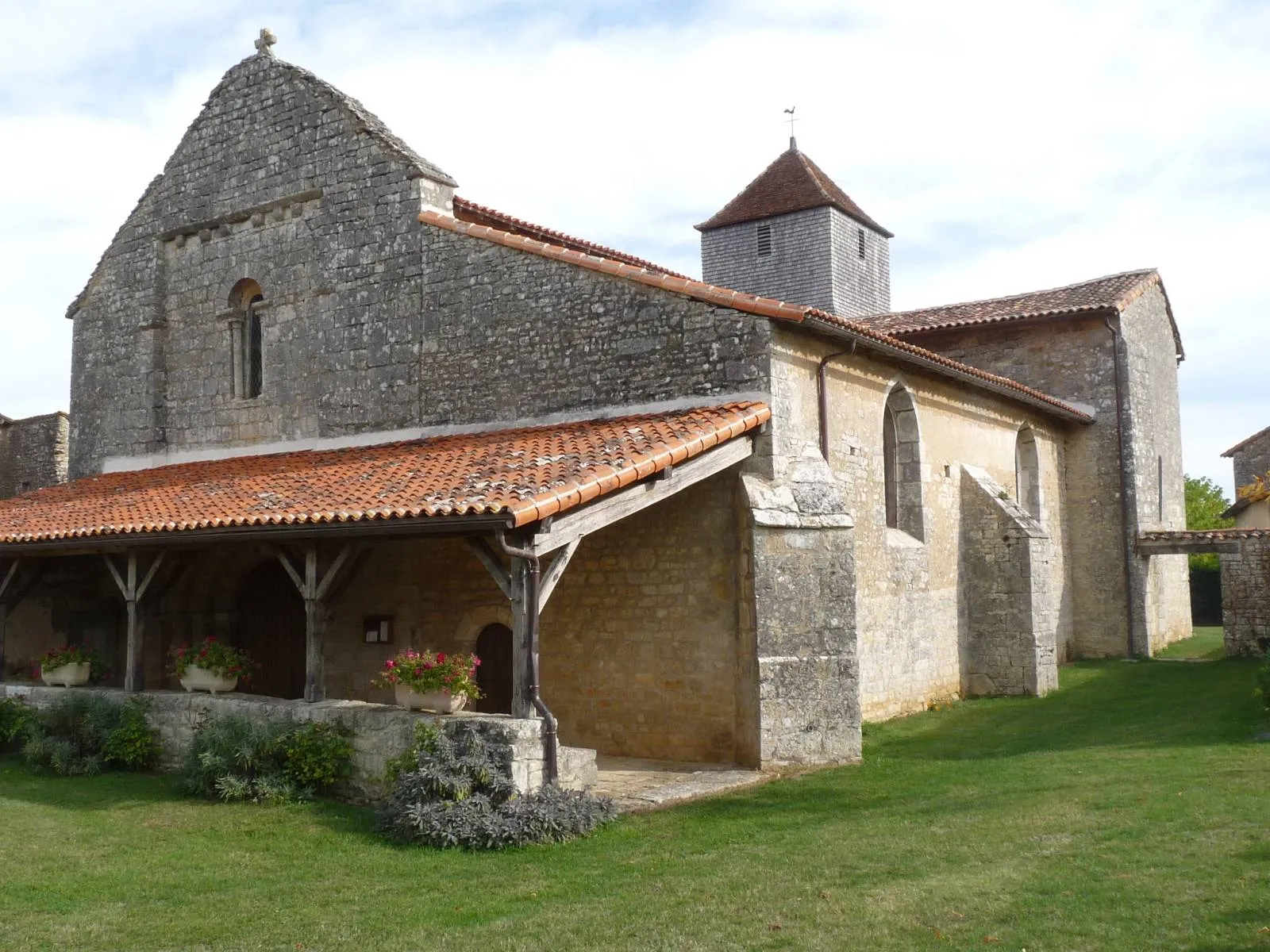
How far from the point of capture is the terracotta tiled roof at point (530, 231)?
14.2 meters

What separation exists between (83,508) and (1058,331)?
16.0m

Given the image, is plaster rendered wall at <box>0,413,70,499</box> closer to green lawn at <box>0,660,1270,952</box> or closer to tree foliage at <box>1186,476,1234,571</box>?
green lawn at <box>0,660,1270,952</box>

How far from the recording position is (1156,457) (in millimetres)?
21641

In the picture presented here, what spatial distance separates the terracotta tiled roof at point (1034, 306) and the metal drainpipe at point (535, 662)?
13.8 m

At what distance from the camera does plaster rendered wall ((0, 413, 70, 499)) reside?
22109 mm

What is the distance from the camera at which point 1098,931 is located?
555cm

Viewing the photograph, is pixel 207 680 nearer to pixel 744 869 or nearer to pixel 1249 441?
pixel 744 869

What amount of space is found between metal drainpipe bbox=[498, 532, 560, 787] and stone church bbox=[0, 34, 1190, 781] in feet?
0.09

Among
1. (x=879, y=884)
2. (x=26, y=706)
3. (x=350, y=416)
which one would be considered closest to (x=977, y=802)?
(x=879, y=884)

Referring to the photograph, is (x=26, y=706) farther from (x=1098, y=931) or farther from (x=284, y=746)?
(x=1098, y=931)

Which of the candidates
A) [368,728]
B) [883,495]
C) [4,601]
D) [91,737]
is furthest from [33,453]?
[883,495]

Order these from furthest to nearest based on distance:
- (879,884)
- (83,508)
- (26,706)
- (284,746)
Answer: (83,508), (26,706), (284,746), (879,884)

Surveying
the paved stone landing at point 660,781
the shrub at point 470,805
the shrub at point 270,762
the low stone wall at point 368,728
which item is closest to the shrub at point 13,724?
the low stone wall at point 368,728

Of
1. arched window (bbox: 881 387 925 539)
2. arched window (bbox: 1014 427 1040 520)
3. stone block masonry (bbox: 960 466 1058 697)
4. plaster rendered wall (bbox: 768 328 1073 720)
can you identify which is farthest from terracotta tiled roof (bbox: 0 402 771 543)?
arched window (bbox: 1014 427 1040 520)
